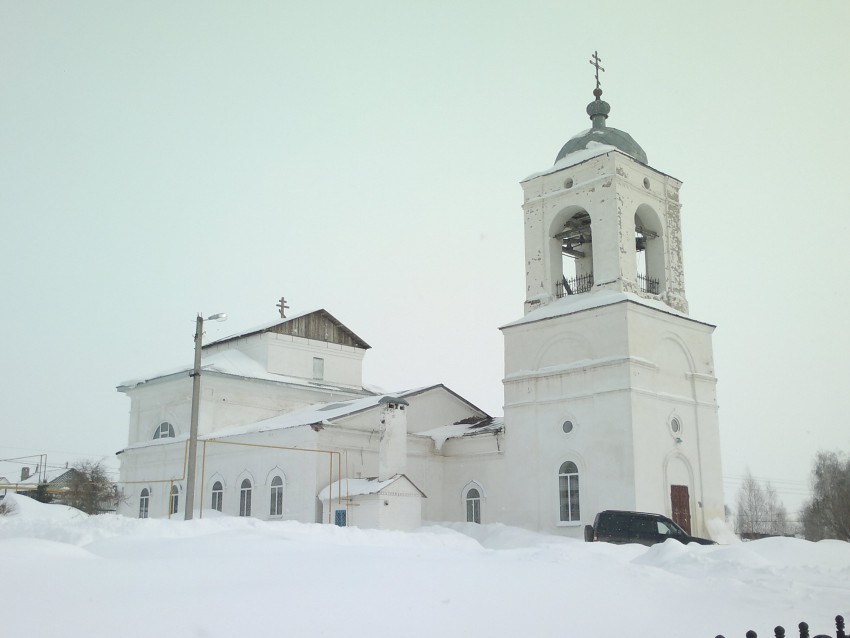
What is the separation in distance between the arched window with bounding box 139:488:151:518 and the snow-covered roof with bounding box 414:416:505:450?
464 inches

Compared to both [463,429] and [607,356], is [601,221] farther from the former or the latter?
[463,429]

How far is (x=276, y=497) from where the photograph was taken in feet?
90.3

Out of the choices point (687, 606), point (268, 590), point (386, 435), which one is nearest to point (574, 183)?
point (386, 435)

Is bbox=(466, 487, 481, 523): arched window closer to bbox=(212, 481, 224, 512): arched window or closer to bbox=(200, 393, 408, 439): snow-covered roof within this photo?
bbox=(200, 393, 408, 439): snow-covered roof

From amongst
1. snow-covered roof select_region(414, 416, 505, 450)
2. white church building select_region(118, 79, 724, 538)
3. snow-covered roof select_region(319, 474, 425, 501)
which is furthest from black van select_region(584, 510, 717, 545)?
snow-covered roof select_region(414, 416, 505, 450)

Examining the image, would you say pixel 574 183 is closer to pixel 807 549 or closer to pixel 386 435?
pixel 386 435

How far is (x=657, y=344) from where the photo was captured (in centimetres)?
2606

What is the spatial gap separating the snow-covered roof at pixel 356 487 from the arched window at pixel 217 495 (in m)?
5.99

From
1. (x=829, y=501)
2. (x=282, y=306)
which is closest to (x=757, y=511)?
(x=829, y=501)

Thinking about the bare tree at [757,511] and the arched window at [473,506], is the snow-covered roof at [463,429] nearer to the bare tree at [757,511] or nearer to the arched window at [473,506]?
the arched window at [473,506]

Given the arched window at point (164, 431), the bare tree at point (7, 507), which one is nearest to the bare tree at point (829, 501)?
the arched window at point (164, 431)

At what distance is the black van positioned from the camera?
20.9m

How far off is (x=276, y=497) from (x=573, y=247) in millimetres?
13254

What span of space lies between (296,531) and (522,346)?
14.0m
